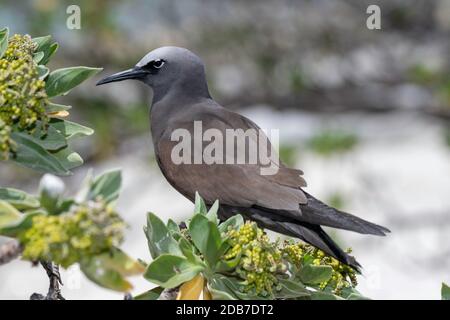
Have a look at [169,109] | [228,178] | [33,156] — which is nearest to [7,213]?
[33,156]

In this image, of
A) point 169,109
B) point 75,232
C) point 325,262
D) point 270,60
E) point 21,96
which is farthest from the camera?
point 270,60

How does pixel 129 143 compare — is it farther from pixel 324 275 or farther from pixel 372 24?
pixel 324 275

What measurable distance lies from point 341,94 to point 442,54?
2.04 ft

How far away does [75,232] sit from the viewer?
0.89 metres

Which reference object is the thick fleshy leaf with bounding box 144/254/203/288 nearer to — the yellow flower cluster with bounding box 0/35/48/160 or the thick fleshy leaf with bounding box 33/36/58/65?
the yellow flower cluster with bounding box 0/35/48/160

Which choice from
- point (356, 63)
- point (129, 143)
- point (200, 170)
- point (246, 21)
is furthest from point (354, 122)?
point (200, 170)

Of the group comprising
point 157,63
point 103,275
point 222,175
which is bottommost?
point 103,275

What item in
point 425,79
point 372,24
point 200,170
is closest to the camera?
point 200,170

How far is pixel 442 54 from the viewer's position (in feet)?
14.6

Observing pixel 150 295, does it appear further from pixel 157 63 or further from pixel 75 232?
pixel 157 63

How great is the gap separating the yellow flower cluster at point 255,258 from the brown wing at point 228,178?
1.07 feet

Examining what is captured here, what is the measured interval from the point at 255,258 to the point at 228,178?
0.49 m

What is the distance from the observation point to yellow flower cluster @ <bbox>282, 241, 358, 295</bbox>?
1196 millimetres

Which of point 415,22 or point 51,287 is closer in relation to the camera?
point 51,287
